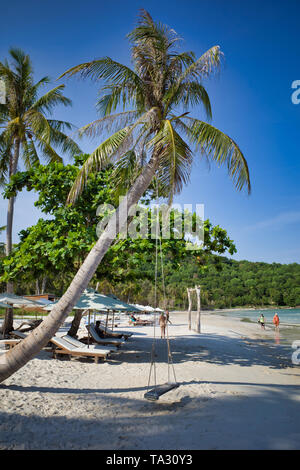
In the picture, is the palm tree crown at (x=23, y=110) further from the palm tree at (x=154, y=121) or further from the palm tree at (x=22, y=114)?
the palm tree at (x=154, y=121)

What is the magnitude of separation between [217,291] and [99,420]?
4031 inches

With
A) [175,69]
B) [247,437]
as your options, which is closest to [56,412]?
[247,437]

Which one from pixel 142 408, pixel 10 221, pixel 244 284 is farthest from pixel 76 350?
pixel 244 284

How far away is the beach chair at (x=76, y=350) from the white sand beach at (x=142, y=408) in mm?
307

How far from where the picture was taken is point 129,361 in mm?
10312

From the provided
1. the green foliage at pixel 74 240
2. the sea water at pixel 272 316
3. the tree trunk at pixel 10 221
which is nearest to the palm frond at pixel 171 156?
the green foliage at pixel 74 240

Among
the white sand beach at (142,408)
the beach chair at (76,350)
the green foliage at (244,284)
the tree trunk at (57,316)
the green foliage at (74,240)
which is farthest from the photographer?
the green foliage at (244,284)

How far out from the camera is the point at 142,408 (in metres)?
5.70

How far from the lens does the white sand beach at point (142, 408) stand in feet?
13.8

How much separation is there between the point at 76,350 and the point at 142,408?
473 centimetres

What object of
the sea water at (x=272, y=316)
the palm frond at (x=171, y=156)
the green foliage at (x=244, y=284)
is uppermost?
the palm frond at (x=171, y=156)

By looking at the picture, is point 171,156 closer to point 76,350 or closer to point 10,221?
point 76,350

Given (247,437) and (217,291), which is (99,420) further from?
(217,291)
